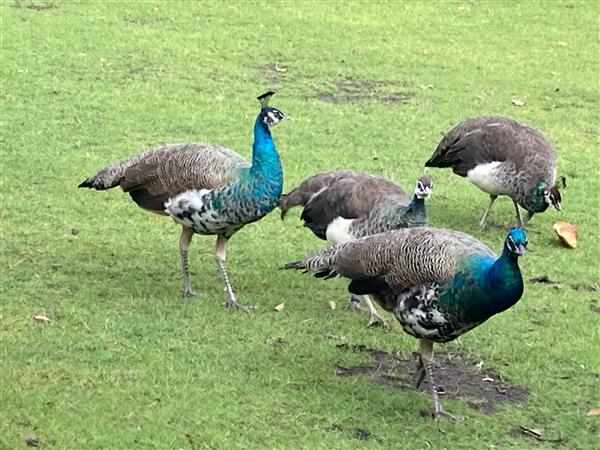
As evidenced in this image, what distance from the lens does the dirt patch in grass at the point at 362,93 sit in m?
12.4

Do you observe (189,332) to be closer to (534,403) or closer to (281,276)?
(281,276)

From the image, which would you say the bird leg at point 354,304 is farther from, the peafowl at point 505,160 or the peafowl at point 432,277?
the peafowl at point 505,160

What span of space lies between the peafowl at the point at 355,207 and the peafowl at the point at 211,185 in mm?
413

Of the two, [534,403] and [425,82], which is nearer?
[534,403]

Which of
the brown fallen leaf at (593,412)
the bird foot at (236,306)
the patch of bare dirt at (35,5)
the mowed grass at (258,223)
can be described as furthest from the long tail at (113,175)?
the patch of bare dirt at (35,5)

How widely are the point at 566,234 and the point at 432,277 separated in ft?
10.9

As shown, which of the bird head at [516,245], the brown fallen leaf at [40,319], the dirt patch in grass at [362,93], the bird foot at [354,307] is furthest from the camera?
the dirt patch in grass at [362,93]

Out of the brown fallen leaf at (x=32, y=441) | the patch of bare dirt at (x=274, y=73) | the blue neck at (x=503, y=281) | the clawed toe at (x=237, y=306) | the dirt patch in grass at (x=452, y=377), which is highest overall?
the blue neck at (x=503, y=281)

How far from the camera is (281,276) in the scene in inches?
322

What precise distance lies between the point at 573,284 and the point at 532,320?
864 millimetres

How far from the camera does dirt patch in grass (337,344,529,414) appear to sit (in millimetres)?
6527

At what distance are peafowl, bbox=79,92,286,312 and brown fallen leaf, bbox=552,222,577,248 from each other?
2.69 m

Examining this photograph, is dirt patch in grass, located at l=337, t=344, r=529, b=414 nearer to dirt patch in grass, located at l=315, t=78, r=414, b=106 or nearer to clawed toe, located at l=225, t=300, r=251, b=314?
clawed toe, located at l=225, t=300, r=251, b=314

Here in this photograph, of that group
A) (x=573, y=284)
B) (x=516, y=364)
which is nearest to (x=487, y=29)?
(x=573, y=284)
